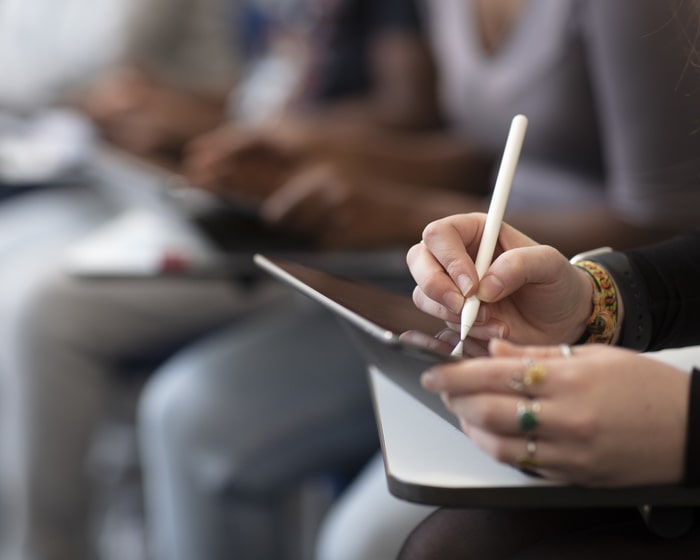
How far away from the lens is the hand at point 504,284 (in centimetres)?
33

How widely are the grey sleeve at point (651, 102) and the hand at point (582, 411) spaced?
11 cm

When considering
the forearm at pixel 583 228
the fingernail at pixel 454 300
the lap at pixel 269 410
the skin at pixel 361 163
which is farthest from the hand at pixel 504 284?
the lap at pixel 269 410

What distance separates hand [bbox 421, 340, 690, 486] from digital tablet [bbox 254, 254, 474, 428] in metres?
0.01

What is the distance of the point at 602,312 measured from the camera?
0.35 m

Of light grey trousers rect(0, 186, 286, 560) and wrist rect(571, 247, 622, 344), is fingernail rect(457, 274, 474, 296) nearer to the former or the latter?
wrist rect(571, 247, 622, 344)

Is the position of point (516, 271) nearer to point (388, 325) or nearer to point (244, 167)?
point (388, 325)

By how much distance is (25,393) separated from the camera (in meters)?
0.90

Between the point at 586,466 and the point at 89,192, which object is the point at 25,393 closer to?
the point at 89,192

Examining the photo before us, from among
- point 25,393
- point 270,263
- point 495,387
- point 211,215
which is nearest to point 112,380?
point 25,393

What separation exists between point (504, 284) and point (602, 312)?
2.1 inches

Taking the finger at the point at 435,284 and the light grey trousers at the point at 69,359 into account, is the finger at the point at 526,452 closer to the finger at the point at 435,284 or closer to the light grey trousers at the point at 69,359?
the finger at the point at 435,284

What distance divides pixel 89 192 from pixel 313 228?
0.78m

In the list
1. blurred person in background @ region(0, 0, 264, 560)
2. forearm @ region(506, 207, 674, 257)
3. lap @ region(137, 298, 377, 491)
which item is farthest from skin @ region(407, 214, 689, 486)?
blurred person in background @ region(0, 0, 264, 560)

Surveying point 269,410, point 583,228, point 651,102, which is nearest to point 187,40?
point 269,410
